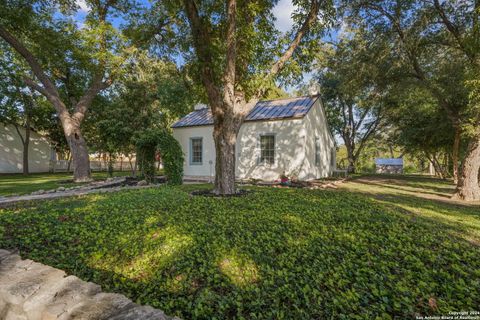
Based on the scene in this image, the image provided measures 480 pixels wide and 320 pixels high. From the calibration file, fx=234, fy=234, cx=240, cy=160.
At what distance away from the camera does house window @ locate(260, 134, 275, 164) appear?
13.1 meters

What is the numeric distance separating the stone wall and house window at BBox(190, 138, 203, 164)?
1279 centimetres

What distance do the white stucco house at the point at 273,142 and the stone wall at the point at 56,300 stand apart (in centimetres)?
1118

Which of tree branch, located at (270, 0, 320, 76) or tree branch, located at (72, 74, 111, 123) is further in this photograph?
tree branch, located at (72, 74, 111, 123)

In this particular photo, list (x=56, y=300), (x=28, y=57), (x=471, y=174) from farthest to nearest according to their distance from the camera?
1. (x=28, y=57)
2. (x=471, y=174)
3. (x=56, y=300)

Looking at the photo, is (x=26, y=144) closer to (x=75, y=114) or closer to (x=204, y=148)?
(x=75, y=114)

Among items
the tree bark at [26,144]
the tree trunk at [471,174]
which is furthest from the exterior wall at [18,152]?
the tree trunk at [471,174]

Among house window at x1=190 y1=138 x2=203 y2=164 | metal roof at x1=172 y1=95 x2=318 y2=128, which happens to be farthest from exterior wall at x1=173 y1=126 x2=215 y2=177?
metal roof at x1=172 y1=95 x2=318 y2=128

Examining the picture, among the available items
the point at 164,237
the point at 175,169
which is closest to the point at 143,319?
the point at 164,237

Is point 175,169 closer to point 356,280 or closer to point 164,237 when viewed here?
point 164,237

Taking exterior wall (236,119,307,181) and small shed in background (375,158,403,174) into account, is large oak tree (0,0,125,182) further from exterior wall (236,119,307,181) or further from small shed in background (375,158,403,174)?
small shed in background (375,158,403,174)

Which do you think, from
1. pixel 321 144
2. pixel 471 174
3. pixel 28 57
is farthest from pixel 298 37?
pixel 28 57

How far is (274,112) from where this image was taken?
534 inches

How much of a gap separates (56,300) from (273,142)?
39.0ft

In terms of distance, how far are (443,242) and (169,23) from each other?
11549mm
